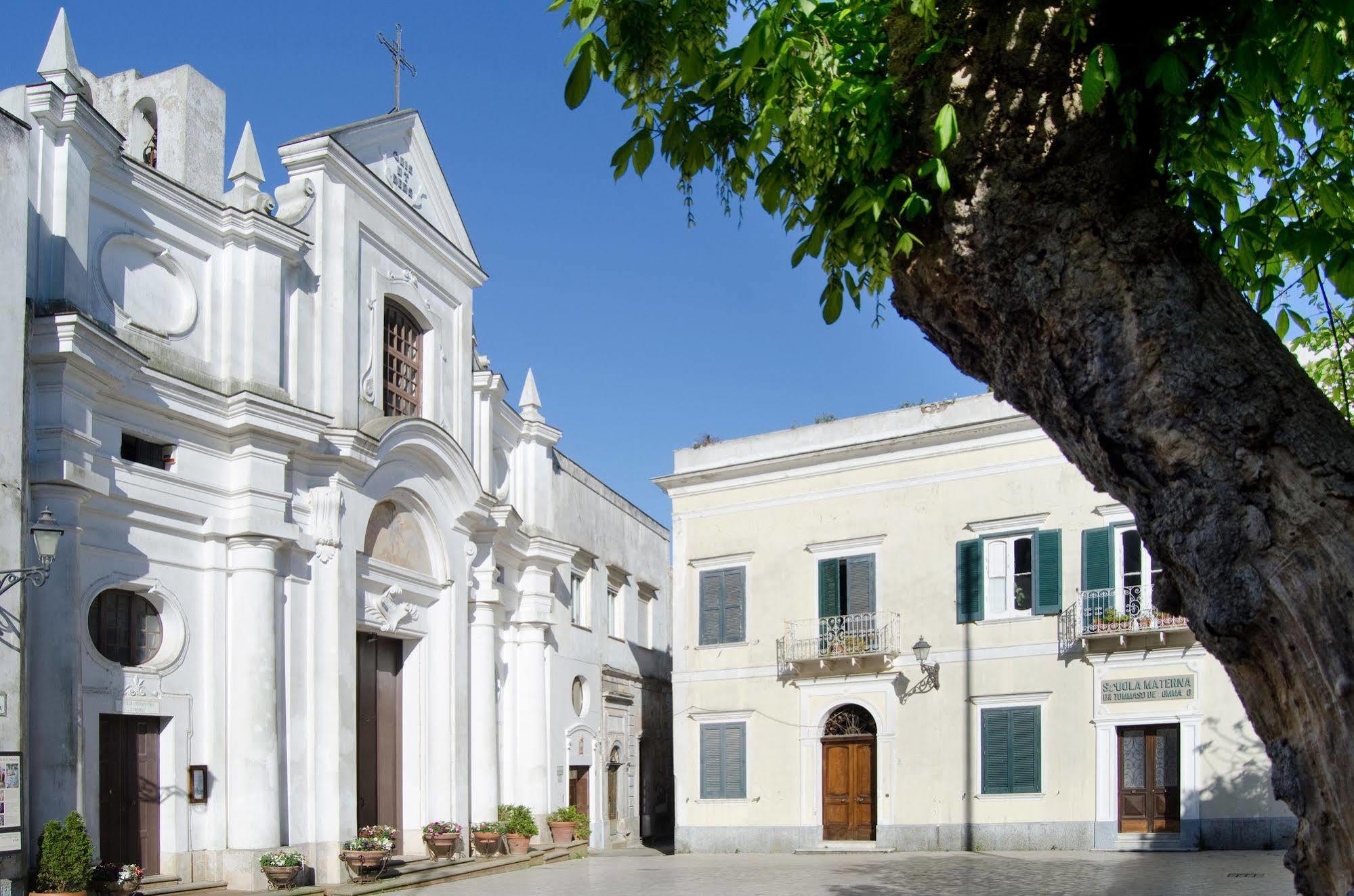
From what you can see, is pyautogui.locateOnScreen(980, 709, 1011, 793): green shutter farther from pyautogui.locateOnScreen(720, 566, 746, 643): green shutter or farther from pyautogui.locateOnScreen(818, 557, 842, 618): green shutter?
pyautogui.locateOnScreen(720, 566, 746, 643): green shutter

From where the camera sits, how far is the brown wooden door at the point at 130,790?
52.6 feet

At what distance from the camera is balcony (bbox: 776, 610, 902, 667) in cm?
2423

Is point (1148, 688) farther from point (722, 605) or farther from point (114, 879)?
point (114, 879)

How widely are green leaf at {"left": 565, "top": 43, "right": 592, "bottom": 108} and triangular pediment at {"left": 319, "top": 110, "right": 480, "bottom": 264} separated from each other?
16.5m

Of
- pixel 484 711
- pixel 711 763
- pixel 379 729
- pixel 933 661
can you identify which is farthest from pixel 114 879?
pixel 933 661

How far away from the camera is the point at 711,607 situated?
26594 mm

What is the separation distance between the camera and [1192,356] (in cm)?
411

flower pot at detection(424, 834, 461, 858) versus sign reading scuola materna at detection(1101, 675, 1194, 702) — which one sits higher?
sign reading scuola materna at detection(1101, 675, 1194, 702)

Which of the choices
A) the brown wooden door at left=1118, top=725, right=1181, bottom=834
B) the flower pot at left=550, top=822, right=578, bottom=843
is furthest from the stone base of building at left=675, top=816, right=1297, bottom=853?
the flower pot at left=550, top=822, right=578, bottom=843

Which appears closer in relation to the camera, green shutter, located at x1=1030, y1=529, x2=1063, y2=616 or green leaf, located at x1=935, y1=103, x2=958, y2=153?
green leaf, located at x1=935, y1=103, x2=958, y2=153

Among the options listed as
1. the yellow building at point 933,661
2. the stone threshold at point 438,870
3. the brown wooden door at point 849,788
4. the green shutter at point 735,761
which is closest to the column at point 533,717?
the stone threshold at point 438,870

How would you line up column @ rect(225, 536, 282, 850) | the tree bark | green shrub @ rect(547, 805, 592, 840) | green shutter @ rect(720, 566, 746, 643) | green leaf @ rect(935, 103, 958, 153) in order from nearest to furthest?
the tree bark, green leaf @ rect(935, 103, 958, 153), column @ rect(225, 536, 282, 850), green shrub @ rect(547, 805, 592, 840), green shutter @ rect(720, 566, 746, 643)

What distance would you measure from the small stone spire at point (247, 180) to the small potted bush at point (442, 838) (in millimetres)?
9453

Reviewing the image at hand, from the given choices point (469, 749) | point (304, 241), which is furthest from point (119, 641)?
point (469, 749)
